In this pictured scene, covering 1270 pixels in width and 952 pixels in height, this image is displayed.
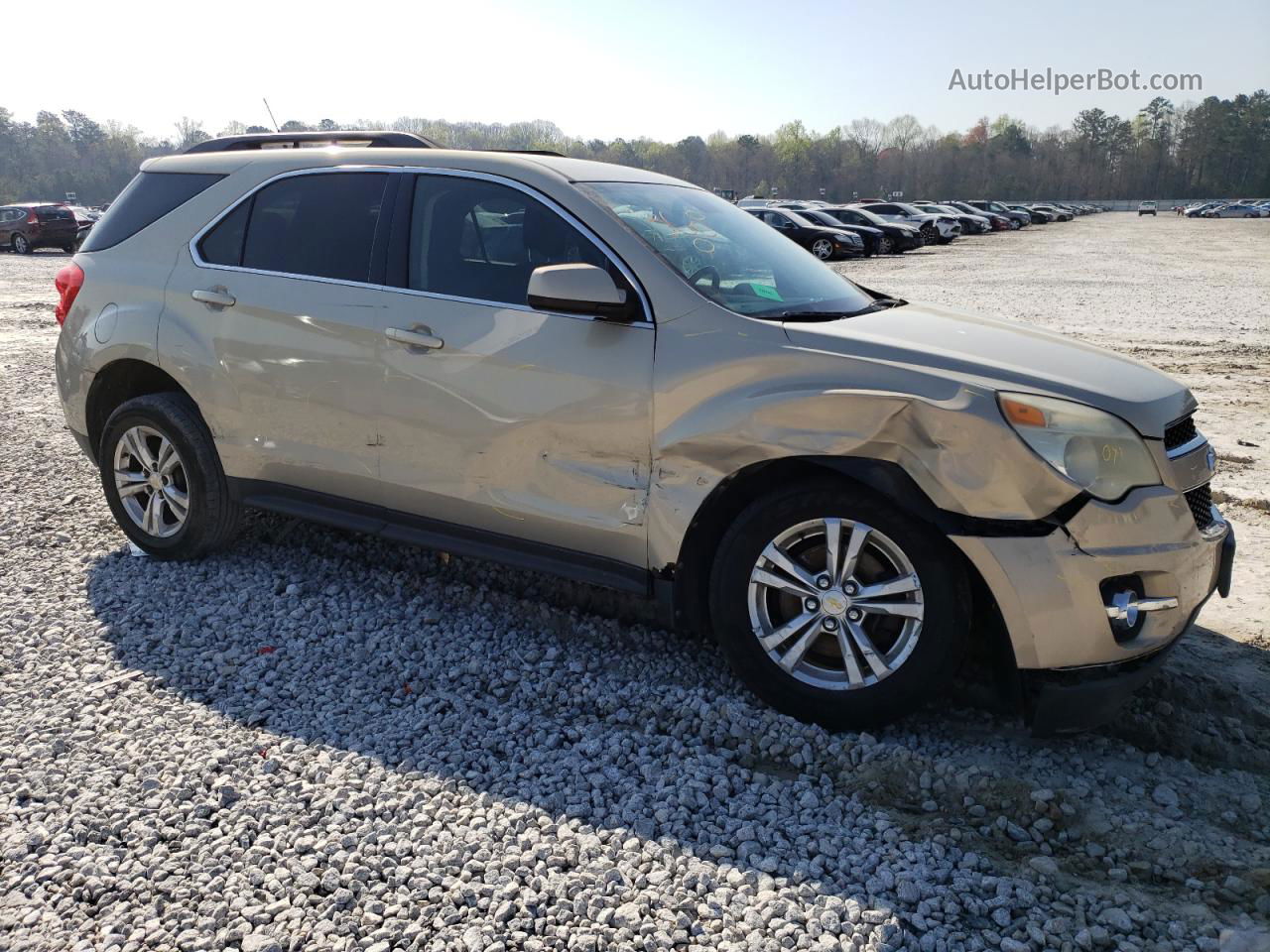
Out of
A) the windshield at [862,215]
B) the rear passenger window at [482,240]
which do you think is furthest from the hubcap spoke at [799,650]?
the windshield at [862,215]

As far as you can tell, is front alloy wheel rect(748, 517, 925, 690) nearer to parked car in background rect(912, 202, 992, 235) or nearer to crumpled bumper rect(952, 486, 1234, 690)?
crumpled bumper rect(952, 486, 1234, 690)

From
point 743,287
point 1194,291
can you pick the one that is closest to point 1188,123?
point 1194,291

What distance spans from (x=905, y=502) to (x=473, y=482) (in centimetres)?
173

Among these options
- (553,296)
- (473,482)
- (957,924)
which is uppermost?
(553,296)

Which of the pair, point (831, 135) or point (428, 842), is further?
point (831, 135)

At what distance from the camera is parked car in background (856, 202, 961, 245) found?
39844 mm

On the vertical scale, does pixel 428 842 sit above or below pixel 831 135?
below

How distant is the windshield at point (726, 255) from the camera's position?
3840 mm

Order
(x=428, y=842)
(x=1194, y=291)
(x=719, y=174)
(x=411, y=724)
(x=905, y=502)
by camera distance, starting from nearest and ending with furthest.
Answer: (x=428, y=842), (x=905, y=502), (x=411, y=724), (x=1194, y=291), (x=719, y=174)

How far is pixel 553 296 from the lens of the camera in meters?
3.63

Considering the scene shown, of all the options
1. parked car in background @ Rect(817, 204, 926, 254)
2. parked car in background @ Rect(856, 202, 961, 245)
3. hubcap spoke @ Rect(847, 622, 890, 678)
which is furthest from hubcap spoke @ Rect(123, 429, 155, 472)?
parked car in background @ Rect(856, 202, 961, 245)

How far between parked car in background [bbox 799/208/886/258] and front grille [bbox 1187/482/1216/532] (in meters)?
28.8

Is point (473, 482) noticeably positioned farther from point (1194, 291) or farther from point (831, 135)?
point (831, 135)

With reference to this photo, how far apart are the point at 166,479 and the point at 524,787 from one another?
9.37 ft
